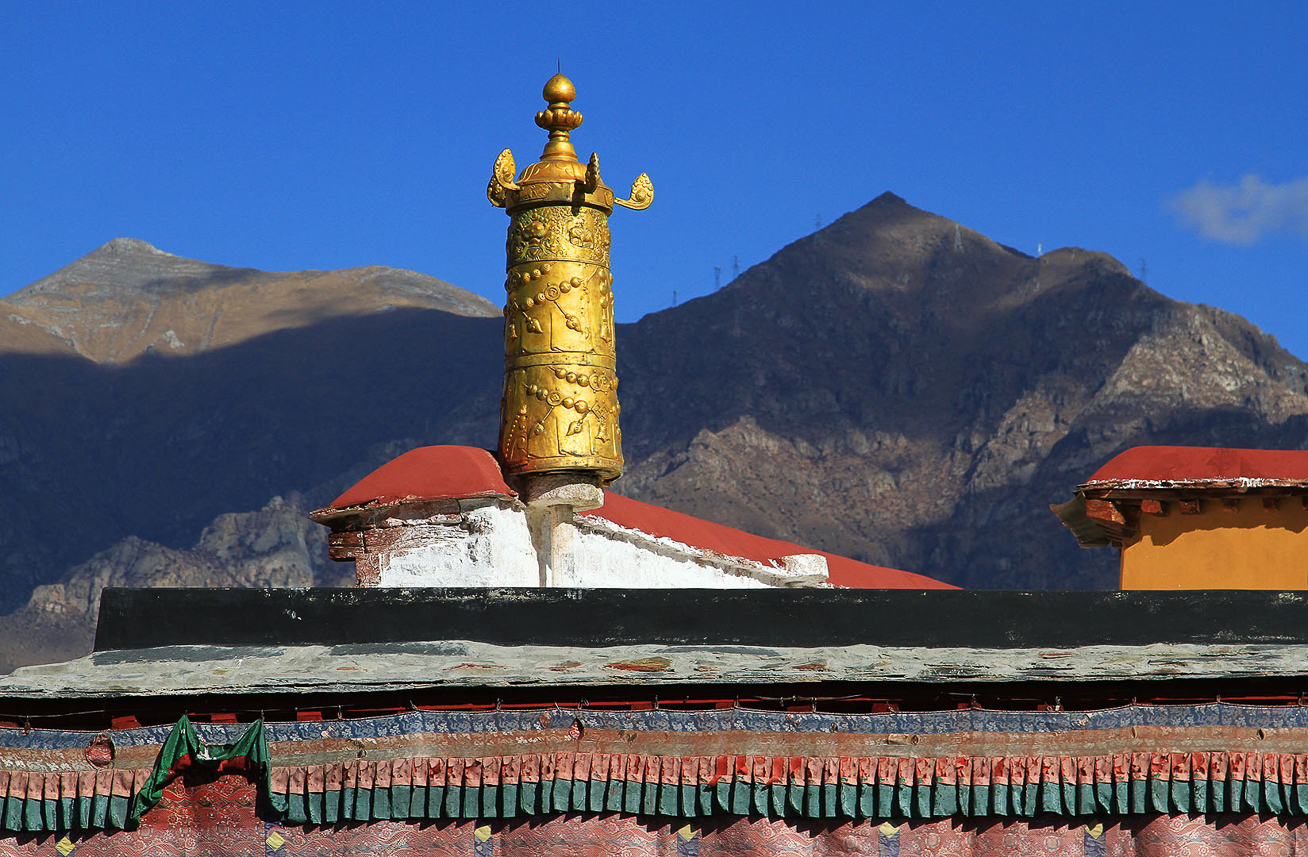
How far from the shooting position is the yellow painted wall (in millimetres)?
11562

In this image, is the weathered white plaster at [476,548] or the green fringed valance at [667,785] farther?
the weathered white plaster at [476,548]

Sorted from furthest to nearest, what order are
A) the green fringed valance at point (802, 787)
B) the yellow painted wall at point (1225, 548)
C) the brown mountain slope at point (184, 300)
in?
the brown mountain slope at point (184, 300)
the yellow painted wall at point (1225, 548)
the green fringed valance at point (802, 787)

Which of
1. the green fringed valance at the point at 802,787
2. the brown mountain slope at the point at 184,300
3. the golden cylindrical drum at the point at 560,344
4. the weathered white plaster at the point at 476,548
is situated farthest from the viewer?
the brown mountain slope at the point at 184,300

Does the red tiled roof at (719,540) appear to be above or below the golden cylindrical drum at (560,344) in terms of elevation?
below

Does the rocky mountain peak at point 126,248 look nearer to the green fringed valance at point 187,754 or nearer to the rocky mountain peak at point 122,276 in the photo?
the rocky mountain peak at point 122,276

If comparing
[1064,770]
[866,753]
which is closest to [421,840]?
[866,753]

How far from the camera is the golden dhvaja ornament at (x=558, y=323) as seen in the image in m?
9.54

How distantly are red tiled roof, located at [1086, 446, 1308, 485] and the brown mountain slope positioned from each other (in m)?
121

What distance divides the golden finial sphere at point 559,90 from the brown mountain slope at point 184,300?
12061cm

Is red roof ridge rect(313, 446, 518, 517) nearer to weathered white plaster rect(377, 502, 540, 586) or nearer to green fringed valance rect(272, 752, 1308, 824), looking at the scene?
weathered white plaster rect(377, 502, 540, 586)

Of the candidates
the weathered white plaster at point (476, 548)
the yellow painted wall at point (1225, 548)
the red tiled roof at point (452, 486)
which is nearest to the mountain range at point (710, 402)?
the red tiled roof at point (452, 486)

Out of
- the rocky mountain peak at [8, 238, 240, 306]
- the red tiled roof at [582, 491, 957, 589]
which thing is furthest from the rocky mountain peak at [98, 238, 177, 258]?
the red tiled roof at [582, 491, 957, 589]

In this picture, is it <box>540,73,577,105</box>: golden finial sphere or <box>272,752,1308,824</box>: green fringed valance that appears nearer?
<box>272,752,1308,824</box>: green fringed valance

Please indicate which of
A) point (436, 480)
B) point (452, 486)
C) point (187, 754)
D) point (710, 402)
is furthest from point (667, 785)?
point (710, 402)
